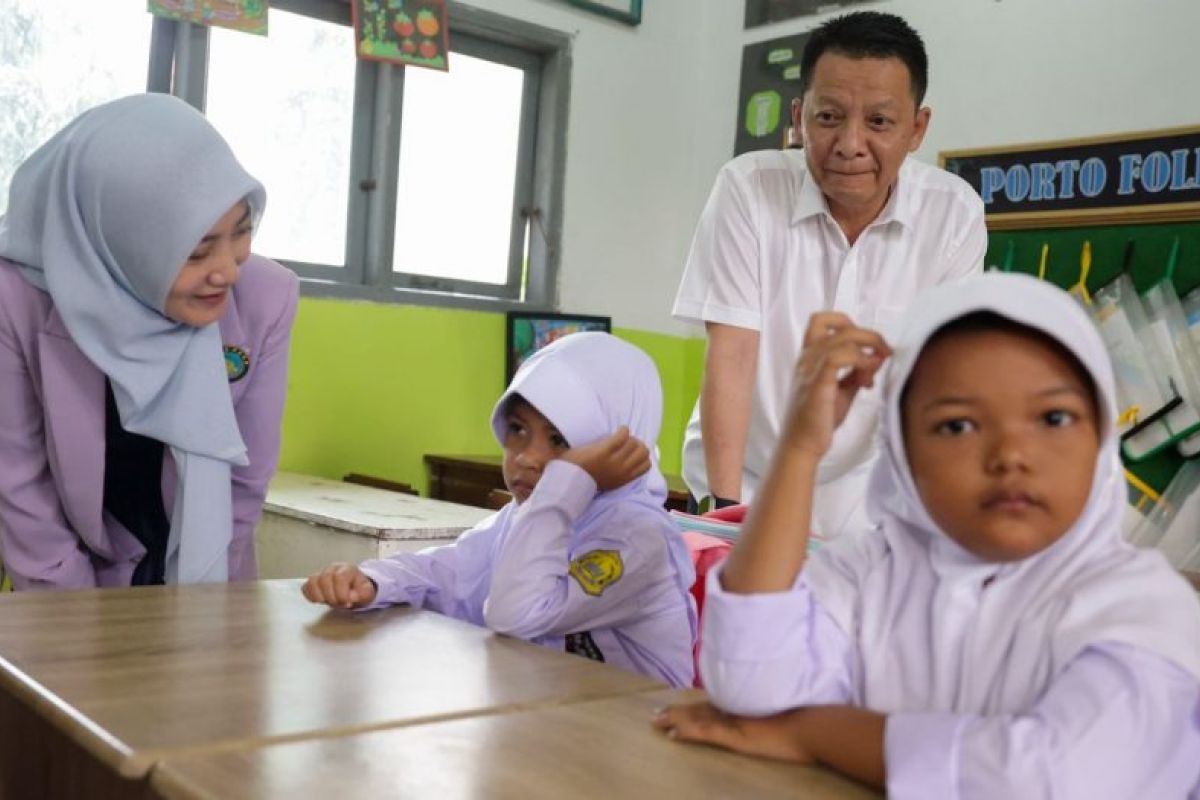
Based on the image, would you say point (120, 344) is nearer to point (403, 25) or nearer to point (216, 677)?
point (216, 677)

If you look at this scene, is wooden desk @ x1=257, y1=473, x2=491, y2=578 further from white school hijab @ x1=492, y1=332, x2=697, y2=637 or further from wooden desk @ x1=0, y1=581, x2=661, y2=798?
wooden desk @ x1=0, y1=581, x2=661, y2=798

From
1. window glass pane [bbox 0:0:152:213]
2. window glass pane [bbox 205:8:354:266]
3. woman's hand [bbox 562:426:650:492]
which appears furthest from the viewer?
window glass pane [bbox 205:8:354:266]

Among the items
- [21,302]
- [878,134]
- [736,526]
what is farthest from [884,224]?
[21,302]

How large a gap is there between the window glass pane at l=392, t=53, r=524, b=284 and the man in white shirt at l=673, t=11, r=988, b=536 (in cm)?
220

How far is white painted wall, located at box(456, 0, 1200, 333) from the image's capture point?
361cm

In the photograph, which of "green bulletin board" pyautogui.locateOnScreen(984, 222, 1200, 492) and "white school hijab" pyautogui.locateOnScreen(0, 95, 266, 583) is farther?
"green bulletin board" pyautogui.locateOnScreen(984, 222, 1200, 492)

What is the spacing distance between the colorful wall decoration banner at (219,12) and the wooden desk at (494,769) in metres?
3.06

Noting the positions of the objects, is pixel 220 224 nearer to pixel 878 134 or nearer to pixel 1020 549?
pixel 878 134

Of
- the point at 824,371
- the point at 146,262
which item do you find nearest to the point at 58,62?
the point at 146,262

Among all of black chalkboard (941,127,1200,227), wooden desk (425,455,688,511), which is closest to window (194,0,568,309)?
wooden desk (425,455,688,511)

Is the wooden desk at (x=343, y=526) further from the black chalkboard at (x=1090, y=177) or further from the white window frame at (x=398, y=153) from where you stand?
the black chalkboard at (x=1090, y=177)

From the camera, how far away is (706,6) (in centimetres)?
484

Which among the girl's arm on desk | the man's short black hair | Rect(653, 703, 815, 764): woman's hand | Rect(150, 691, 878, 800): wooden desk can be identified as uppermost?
the man's short black hair

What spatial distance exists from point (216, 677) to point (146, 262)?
86 cm
